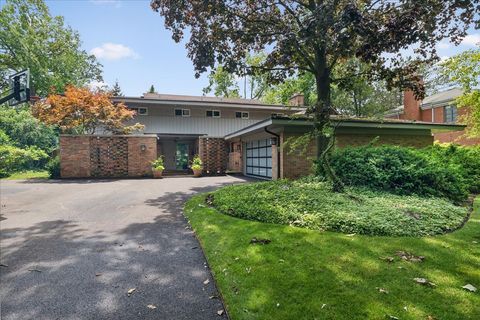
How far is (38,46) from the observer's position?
2698 centimetres

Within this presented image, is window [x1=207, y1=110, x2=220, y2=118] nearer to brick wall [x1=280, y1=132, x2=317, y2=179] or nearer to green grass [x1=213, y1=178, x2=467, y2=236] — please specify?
brick wall [x1=280, y1=132, x2=317, y2=179]

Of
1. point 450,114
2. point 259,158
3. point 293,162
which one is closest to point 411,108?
point 450,114

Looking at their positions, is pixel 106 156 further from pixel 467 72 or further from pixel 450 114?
pixel 450 114

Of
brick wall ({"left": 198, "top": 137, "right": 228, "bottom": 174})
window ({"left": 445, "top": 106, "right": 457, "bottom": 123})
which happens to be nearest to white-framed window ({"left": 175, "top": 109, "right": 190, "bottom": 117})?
brick wall ({"left": 198, "top": 137, "right": 228, "bottom": 174})

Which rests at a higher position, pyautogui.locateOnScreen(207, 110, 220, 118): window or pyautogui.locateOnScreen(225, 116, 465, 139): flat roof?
pyautogui.locateOnScreen(207, 110, 220, 118): window

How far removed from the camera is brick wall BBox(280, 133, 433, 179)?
12.2 metres

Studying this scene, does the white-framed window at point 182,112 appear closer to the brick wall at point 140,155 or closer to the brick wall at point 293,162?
the brick wall at point 140,155

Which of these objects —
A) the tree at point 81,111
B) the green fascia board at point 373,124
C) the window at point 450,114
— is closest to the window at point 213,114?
the tree at point 81,111

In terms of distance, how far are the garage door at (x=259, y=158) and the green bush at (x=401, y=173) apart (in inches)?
226

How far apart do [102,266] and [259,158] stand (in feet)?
40.9

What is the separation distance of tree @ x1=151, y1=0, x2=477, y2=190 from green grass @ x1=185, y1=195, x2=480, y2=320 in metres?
3.50

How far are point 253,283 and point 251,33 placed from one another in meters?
9.01

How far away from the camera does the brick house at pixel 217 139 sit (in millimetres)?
12547

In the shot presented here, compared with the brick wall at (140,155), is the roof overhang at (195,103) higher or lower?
higher
